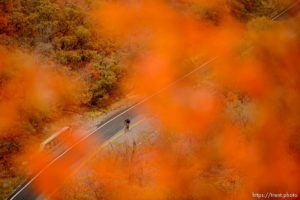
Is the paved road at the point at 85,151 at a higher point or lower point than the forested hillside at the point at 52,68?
lower

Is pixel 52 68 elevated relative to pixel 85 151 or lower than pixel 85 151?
elevated

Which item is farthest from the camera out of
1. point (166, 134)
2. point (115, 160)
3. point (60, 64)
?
point (60, 64)

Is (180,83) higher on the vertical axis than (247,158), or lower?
higher

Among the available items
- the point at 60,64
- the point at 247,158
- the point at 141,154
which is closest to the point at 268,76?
the point at 247,158

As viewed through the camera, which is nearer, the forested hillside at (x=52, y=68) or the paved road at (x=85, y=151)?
the paved road at (x=85, y=151)

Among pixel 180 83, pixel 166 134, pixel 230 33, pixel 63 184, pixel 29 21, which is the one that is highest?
pixel 230 33

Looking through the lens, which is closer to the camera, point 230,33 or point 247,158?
point 247,158

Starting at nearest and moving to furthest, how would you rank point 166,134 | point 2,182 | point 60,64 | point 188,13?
point 2,182 < point 166,134 < point 60,64 < point 188,13

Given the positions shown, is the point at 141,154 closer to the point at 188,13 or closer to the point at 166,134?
the point at 166,134
